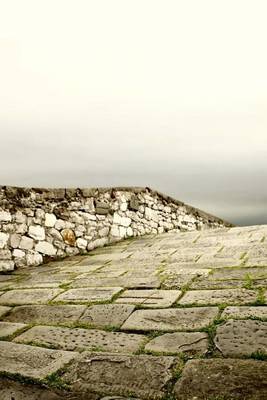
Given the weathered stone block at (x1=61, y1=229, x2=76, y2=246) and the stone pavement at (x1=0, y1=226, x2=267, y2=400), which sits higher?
the weathered stone block at (x1=61, y1=229, x2=76, y2=246)

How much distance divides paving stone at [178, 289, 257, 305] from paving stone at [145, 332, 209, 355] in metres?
0.55

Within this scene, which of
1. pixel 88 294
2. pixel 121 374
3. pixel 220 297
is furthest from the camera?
pixel 88 294

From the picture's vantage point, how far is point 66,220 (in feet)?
19.0

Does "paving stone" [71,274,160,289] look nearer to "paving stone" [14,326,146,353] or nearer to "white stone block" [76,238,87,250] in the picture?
"paving stone" [14,326,146,353]

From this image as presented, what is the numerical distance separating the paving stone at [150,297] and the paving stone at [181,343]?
561 millimetres

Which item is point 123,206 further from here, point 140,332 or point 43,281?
point 140,332

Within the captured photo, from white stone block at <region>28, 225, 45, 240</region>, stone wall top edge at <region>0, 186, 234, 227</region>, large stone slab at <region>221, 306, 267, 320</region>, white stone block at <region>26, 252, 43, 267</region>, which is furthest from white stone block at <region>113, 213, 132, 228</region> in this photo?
Result: large stone slab at <region>221, 306, 267, 320</region>

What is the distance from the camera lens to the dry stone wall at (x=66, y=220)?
5.11 m

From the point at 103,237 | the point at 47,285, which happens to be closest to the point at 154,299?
the point at 47,285

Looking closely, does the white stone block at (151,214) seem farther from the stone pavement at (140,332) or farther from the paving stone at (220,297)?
the paving stone at (220,297)

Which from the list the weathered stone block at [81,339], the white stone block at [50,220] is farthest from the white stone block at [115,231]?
the weathered stone block at [81,339]

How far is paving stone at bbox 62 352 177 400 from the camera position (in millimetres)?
1792

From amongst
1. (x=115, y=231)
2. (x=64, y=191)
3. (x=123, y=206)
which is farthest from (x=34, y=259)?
(x=123, y=206)

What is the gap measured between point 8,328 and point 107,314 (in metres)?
0.71
